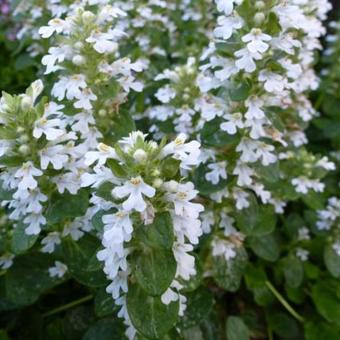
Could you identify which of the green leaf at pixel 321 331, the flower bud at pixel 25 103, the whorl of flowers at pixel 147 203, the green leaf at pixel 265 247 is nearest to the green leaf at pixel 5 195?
the flower bud at pixel 25 103

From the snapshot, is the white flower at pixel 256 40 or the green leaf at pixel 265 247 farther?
the green leaf at pixel 265 247

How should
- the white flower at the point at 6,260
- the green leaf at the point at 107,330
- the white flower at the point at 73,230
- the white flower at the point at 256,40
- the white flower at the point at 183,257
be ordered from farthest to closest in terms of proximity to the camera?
the white flower at the point at 6,260 → the white flower at the point at 73,230 → the green leaf at the point at 107,330 → the white flower at the point at 256,40 → the white flower at the point at 183,257

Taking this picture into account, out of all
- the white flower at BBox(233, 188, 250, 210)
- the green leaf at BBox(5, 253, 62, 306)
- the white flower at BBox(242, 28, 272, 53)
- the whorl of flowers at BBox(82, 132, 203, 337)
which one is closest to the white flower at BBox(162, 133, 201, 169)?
the whorl of flowers at BBox(82, 132, 203, 337)

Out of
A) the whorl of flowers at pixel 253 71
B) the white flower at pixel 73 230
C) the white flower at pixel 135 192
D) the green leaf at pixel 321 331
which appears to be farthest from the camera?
the green leaf at pixel 321 331

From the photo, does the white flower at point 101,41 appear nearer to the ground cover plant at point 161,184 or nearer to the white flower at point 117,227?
the ground cover plant at point 161,184

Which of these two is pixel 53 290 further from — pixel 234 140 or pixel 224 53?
pixel 224 53

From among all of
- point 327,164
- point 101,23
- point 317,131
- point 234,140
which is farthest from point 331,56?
point 101,23

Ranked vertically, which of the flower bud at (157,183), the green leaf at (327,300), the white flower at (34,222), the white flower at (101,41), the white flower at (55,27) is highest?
the white flower at (55,27)

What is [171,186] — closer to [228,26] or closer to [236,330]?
[228,26]
